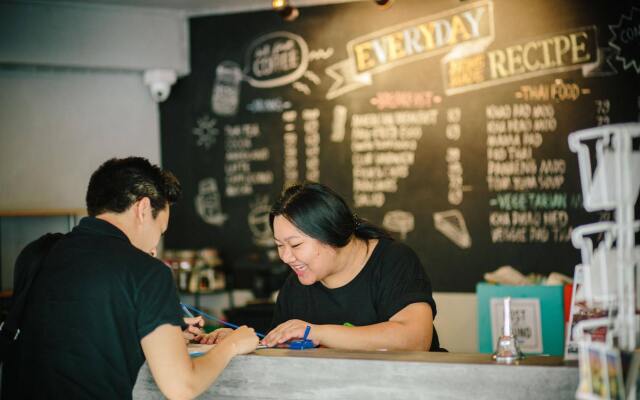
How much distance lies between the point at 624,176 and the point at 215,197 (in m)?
4.18

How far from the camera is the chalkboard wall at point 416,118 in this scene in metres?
4.52

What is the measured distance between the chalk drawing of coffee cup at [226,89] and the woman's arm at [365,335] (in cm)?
328

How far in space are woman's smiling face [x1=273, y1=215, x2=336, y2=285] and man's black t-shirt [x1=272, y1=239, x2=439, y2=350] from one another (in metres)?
0.12

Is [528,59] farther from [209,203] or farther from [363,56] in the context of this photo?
[209,203]

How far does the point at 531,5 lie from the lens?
457cm

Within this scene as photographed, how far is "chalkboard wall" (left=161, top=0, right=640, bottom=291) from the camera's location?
4.52 meters

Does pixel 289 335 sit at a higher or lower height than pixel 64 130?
lower

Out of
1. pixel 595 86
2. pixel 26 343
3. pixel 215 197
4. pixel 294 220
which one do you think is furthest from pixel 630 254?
pixel 215 197

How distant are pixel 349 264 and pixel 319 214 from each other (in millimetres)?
250

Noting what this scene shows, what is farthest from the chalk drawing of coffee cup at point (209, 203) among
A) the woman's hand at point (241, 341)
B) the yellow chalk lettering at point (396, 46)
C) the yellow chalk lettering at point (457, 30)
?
the woman's hand at point (241, 341)

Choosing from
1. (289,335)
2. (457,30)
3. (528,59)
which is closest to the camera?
(289,335)

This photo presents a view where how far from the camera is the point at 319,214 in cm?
243

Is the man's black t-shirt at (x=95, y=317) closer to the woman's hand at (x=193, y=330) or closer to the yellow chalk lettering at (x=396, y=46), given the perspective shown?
the woman's hand at (x=193, y=330)

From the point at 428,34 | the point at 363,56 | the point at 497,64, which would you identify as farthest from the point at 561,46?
the point at 363,56
